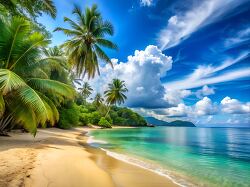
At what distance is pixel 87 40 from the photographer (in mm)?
24844

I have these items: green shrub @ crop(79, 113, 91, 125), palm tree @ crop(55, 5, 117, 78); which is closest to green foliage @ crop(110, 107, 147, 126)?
green shrub @ crop(79, 113, 91, 125)

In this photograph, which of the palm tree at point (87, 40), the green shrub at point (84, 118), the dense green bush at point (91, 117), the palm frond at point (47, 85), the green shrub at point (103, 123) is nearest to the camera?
the palm frond at point (47, 85)

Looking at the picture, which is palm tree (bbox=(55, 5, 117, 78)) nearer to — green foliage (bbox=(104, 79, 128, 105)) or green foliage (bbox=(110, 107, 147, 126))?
green foliage (bbox=(104, 79, 128, 105))

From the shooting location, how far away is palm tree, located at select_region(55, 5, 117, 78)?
2434cm

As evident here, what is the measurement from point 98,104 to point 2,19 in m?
68.0

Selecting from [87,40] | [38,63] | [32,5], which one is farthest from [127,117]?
[32,5]

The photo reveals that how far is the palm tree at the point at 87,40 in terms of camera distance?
79.9 feet

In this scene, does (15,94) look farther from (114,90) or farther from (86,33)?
(114,90)

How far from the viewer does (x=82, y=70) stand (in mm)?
25016

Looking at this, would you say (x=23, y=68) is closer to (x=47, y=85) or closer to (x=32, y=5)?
(x=47, y=85)

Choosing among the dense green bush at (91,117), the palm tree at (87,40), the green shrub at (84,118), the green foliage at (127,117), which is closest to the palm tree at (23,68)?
the palm tree at (87,40)

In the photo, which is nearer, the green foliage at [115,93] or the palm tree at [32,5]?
the palm tree at [32,5]

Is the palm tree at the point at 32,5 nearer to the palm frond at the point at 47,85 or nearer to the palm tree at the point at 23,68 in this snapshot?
the palm tree at the point at 23,68

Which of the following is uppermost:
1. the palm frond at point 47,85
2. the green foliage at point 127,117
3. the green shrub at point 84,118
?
the green foliage at point 127,117
